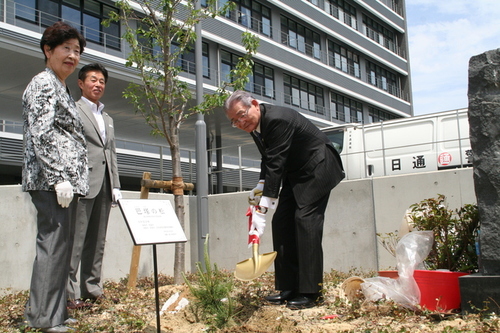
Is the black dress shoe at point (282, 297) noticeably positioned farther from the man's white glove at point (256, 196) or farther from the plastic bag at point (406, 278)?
the man's white glove at point (256, 196)

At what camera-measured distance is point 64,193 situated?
133 inches

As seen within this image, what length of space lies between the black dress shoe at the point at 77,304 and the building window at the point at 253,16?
2226 centimetres

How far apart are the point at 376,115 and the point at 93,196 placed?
1383 inches

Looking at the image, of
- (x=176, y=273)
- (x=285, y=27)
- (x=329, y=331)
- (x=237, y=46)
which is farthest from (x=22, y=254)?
(x=285, y=27)

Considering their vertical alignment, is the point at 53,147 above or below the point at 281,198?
above

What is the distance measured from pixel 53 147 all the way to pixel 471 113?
309 cm

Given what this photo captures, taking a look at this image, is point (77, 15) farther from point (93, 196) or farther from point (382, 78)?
point (382, 78)

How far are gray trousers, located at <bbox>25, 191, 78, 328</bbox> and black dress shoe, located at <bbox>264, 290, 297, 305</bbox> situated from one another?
1.79 m

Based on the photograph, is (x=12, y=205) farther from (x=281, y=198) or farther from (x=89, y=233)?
(x=281, y=198)

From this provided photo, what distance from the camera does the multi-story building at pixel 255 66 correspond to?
49.5ft

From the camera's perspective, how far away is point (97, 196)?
4754 mm

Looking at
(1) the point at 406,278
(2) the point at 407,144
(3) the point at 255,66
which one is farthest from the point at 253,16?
(1) the point at 406,278

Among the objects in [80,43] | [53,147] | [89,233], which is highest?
[80,43]

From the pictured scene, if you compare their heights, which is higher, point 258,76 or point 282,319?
point 258,76
